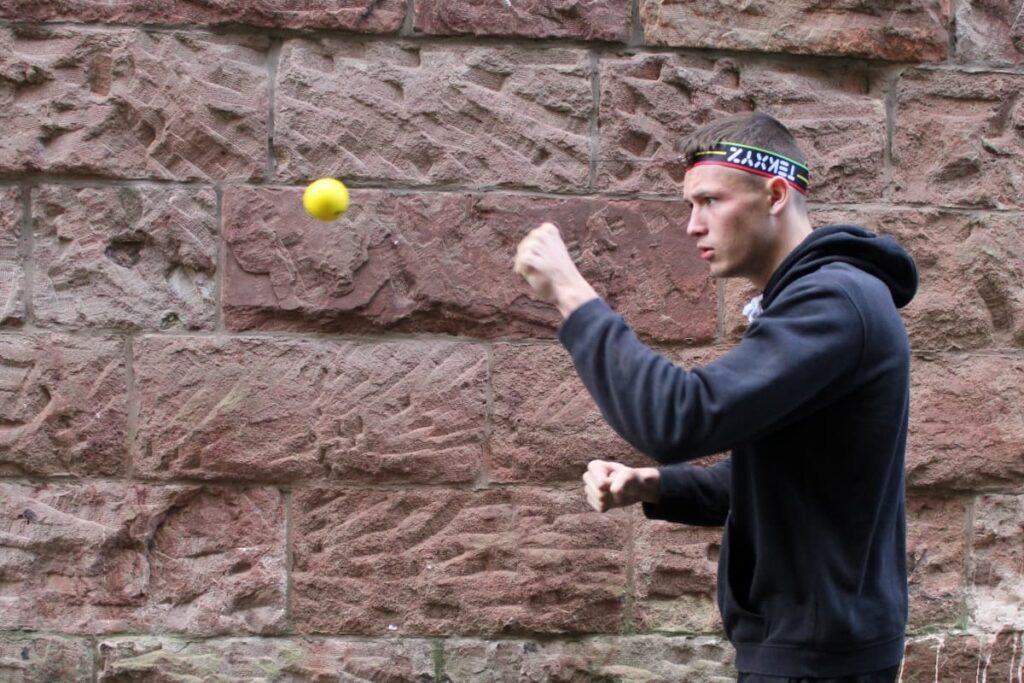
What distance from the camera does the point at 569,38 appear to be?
3521mm

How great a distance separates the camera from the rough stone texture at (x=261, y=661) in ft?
11.3

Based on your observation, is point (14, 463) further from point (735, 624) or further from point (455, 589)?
point (735, 624)

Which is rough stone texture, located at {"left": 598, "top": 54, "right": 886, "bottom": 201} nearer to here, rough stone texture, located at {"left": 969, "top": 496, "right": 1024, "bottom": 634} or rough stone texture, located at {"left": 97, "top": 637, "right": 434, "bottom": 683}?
rough stone texture, located at {"left": 969, "top": 496, "right": 1024, "bottom": 634}

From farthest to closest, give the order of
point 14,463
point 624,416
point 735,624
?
1. point 14,463
2. point 735,624
3. point 624,416

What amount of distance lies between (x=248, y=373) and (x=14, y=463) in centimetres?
70

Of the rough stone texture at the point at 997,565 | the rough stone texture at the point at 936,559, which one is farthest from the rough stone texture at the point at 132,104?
the rough stone texture at the point at 997,565

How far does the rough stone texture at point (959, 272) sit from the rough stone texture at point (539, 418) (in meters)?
0.88

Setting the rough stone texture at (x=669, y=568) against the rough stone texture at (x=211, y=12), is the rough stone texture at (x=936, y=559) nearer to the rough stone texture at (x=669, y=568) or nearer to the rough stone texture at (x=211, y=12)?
the rough stone texture at (x=669, y=568)

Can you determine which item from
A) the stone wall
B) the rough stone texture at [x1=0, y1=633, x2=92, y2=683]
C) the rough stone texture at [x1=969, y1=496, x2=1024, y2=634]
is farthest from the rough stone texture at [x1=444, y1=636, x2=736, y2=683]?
the rough stone texture at [x1=0, y1=633, x2=92, y2=683]

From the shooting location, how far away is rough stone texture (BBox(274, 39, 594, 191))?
3469 millimetres

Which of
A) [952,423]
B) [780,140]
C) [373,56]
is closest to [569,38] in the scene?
[373,56]

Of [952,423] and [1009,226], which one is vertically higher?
[1009,226]

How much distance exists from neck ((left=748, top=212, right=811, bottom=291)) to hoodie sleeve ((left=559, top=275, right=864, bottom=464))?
0.86ft

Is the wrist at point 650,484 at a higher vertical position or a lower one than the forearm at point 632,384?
lower
